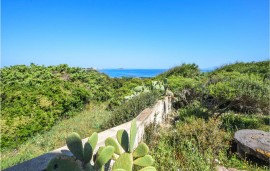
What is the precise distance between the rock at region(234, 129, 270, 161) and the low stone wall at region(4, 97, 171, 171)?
192 centimetres

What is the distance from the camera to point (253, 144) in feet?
16.9

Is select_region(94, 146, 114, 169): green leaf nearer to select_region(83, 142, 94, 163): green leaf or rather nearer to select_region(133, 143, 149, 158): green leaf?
select_region(83, 142, 94, 163): green leaf

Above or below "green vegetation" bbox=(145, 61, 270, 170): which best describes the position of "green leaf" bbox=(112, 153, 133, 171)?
above

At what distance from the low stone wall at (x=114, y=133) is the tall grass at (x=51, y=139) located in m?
1.32

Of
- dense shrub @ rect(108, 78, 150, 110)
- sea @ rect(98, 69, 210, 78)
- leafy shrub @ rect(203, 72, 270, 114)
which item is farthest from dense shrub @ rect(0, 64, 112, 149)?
sea @ rect(98, 69, 210, 78)

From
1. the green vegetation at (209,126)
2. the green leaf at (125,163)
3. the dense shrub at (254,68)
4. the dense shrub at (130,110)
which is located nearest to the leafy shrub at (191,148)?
the green vegetation at (209,126)

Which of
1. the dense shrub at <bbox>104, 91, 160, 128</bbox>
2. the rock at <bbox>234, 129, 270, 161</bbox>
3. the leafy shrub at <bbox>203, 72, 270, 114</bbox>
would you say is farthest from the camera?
the leafy shrub at <bbox>203, 72, 270, 114</bbox>

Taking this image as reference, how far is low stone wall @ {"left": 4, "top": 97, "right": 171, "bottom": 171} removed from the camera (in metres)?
2.60

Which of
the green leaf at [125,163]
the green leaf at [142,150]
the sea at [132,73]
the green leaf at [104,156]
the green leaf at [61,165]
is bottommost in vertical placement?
the sea at [132,73]

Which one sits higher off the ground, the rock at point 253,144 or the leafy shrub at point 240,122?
the rock at point 253,144

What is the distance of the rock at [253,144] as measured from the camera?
194 inches

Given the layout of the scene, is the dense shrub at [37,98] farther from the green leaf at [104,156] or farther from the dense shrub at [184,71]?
the dense shrub at [184,71]

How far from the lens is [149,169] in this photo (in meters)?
2.91

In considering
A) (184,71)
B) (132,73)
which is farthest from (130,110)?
(132,73)
